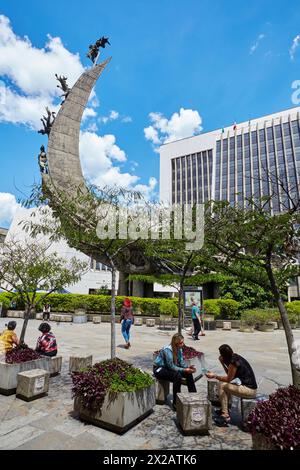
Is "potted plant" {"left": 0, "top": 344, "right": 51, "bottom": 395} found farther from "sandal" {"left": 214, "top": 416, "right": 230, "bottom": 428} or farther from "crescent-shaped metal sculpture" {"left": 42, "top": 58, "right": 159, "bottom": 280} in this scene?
"crescent-shaped metal sculpture" {"left": 42, "top": 58, "right": 159, "bottom": 280}

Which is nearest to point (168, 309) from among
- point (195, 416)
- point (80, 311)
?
point (80, 311)

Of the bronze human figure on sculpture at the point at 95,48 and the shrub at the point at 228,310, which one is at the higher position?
the bronze human figure on sculpture at the point at 95,48

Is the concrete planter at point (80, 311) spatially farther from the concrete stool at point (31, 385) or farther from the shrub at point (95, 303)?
the concrete stool at point (31, 385)

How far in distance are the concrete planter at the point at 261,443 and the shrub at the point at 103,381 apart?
170 centimetres

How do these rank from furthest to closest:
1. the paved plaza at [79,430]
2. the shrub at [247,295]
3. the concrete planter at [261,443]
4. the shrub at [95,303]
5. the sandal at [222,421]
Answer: the shrub at [247,295] → the shrub at [95,303] → the sandal at [222,421] → the paved plaza at [79,430] → the concrete planter at [261,443]

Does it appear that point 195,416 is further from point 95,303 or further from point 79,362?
point 95,303

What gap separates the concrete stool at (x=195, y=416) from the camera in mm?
3918

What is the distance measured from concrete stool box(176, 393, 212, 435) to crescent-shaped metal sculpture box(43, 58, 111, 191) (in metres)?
14.9

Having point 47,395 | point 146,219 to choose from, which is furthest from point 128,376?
point 146,219

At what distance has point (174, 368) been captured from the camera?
4.95m

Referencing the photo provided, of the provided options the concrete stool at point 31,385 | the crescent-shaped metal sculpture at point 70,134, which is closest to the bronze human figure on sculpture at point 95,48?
the crescent-shaped metal sculpture at point 70,134

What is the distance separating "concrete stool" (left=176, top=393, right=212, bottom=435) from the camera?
3.92 metres

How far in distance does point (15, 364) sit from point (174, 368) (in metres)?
2.95
